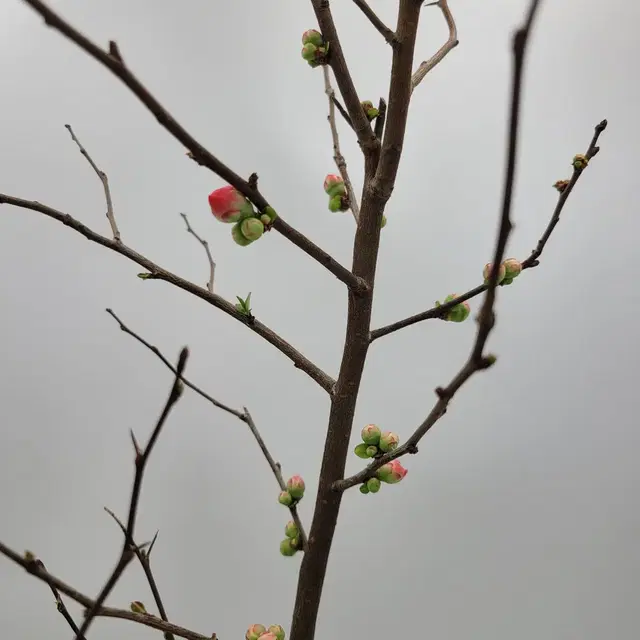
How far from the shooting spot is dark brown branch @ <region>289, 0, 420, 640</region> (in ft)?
1.30

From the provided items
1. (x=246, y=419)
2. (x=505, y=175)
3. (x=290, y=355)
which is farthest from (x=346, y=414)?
(x=505, y=175)

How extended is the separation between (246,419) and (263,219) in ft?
0.92

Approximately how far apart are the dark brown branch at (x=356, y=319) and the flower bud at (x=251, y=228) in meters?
0.10

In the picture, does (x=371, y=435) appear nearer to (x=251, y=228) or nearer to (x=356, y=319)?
(x=356, y=319)

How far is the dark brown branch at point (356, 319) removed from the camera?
0.40 meters

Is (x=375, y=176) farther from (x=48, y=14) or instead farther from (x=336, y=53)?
(x=48, y=14)

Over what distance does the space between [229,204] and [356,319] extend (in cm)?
13

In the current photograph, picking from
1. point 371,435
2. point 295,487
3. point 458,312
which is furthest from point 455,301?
point 295,487

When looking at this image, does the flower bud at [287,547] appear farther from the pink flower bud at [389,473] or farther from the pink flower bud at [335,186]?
the pink flower bud at [335,186]

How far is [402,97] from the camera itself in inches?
15.6

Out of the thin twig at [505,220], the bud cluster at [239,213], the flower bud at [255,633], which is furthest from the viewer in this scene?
the flower bud at [255,633]

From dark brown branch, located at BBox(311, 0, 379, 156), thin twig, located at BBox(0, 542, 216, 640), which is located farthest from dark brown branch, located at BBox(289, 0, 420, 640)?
thin twig, located at BBox(0, 542, 216, 640)

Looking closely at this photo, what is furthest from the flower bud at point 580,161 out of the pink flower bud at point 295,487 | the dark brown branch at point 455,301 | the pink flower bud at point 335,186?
the pink flower bud at point 295,487

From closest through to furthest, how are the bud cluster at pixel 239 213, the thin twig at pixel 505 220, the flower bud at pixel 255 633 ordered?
the thin twig at pixel 505 220
the bud cluster at pixel 239 213
the flower bud at pixel 255 633
